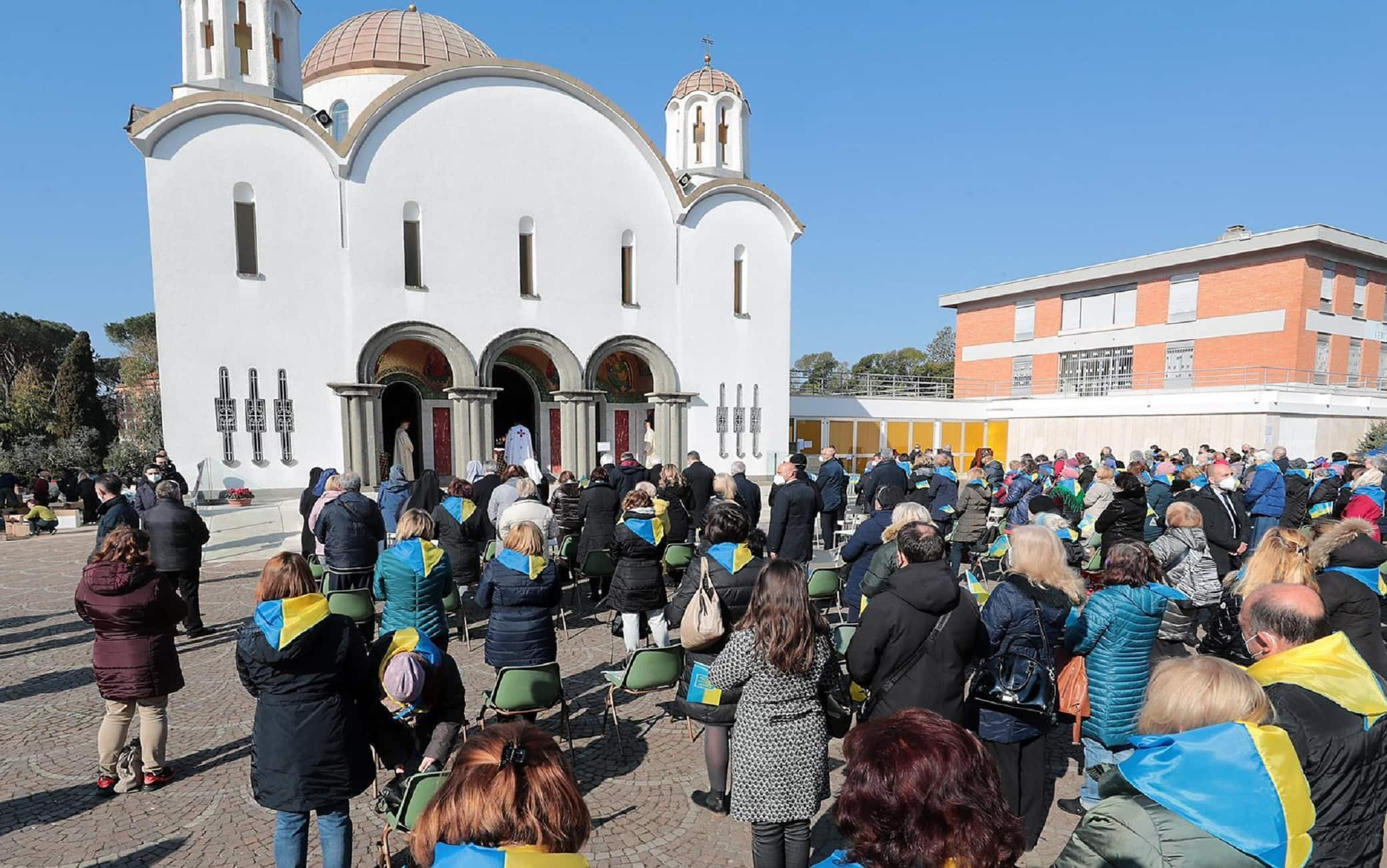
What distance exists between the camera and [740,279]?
23188mm

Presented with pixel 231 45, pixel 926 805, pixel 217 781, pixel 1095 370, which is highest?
pixel 231 45

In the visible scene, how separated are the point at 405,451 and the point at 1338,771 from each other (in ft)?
64.8

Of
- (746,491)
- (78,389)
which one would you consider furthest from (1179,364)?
(78,389)

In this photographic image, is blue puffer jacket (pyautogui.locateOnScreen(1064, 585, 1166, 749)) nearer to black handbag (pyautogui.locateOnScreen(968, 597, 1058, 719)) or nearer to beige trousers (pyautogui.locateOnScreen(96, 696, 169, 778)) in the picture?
black handbag (pyautogui.locateOnScreen(968, 597, 1058, 719))

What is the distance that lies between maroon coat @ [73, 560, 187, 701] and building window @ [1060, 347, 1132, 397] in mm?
30096

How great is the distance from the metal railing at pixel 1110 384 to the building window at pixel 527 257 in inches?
374

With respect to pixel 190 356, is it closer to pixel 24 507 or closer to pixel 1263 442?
pixel 24 507

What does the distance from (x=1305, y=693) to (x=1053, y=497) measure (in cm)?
775

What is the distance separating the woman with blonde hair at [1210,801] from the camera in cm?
167

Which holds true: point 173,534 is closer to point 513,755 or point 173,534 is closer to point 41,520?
point 513,755

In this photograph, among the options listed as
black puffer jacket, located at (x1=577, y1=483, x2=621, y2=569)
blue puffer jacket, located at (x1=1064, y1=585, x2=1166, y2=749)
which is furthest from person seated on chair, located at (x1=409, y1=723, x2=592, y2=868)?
black puffer jacket, located at (x1=577, y1=483, x2=621, y2=569)

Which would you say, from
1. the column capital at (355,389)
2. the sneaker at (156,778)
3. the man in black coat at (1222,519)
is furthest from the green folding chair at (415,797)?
the column capital at (355,389)

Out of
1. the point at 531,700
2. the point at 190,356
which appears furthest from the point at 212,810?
the point at 190,356

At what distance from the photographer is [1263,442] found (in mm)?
20406
